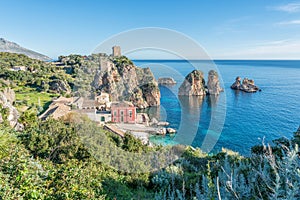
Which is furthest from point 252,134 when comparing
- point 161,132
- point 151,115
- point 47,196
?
point 47,196

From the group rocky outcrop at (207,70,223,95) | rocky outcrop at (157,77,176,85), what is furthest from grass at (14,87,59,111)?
rocky outcrop at (207,70,223,95)

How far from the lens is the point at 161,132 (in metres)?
23.1

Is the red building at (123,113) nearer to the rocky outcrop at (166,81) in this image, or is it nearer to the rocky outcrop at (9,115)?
the rocky outcrop at (9,115)

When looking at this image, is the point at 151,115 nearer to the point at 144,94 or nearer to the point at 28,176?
the point at 144,94

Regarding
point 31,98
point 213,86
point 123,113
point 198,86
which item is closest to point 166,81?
point 198,86

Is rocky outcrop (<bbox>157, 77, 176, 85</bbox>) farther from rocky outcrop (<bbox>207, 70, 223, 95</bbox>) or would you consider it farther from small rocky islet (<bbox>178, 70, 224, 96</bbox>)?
rocky outcrop (<bbox>207, 70, 223, 95</bbox>)

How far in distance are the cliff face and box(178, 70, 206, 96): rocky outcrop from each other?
992cm

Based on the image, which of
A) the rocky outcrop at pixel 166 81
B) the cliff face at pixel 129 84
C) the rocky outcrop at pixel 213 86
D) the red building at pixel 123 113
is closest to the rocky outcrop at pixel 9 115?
the red building at pixel 123 113

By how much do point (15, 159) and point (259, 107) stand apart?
35.1 meters

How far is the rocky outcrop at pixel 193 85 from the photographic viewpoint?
43.1m

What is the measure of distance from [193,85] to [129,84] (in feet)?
52.8

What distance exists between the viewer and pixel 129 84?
33.8 metres

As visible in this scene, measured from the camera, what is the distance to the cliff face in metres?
32.9

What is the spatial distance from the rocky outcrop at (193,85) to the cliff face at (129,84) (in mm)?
9920
